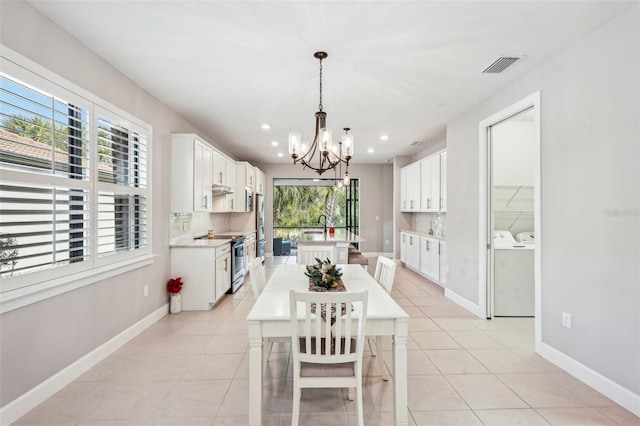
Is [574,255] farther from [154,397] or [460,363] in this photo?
[154,397]

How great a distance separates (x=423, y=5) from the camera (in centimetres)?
210

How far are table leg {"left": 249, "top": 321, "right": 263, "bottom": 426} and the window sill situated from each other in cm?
146

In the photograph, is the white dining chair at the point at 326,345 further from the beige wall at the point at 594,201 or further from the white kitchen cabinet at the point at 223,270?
the white kitchen cabinet at the point at 223,270

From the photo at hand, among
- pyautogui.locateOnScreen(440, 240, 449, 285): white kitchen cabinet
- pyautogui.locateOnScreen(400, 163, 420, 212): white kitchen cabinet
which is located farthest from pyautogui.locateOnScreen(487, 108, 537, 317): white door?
pyautogui.locateOnScreen(400, 163, 420, 212): white kitchen cabinet

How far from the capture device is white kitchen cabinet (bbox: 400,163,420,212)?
6.68 m

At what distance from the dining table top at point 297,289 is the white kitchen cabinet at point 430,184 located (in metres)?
3.07

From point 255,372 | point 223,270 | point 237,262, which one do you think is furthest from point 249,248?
point 255,372

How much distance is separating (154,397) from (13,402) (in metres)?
0.79

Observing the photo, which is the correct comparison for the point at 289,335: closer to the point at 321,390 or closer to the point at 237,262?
the point at 321,390

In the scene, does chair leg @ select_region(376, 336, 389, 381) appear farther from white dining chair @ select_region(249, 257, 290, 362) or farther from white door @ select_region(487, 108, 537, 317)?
white door @ select_region(487, 108, 537, 317)

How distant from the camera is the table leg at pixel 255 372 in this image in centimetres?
185

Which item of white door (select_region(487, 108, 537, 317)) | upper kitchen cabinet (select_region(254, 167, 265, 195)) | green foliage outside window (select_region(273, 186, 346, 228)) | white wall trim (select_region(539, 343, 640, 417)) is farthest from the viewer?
green foliage outside window (select_region(273, 186, 346, 228))

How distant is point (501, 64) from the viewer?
2943mm

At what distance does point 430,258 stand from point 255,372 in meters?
4.56
